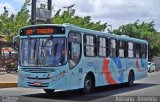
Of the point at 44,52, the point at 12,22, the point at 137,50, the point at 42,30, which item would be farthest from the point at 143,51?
the point at 12,22

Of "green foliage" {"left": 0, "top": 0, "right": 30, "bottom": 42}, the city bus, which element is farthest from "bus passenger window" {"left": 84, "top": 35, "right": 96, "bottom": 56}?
"green foliage" {"left": 0, "top": 0, "right": 30, "bottom": 42}

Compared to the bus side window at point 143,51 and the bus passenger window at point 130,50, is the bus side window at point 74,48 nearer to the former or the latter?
the bus passenger window at point 130,50

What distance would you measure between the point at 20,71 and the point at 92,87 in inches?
145

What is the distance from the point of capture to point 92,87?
64.1ft

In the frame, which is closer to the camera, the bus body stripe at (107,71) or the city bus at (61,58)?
the city bus at (61,58)

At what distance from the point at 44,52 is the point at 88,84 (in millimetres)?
2989

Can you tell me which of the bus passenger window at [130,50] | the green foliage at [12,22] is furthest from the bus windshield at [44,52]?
the green foliage at [12,22]

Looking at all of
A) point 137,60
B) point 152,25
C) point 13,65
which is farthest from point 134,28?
point 137,60

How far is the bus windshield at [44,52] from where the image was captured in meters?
16.9

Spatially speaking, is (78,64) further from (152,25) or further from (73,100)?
(152,25)

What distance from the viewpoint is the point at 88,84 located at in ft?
62.4

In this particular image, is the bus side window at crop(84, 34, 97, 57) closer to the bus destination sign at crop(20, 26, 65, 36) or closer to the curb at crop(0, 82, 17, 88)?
the bus destination sign at crop(20, 26, 65, 36)

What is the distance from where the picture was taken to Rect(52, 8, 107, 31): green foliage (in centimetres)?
5066

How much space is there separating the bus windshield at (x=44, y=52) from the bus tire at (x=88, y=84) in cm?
228
